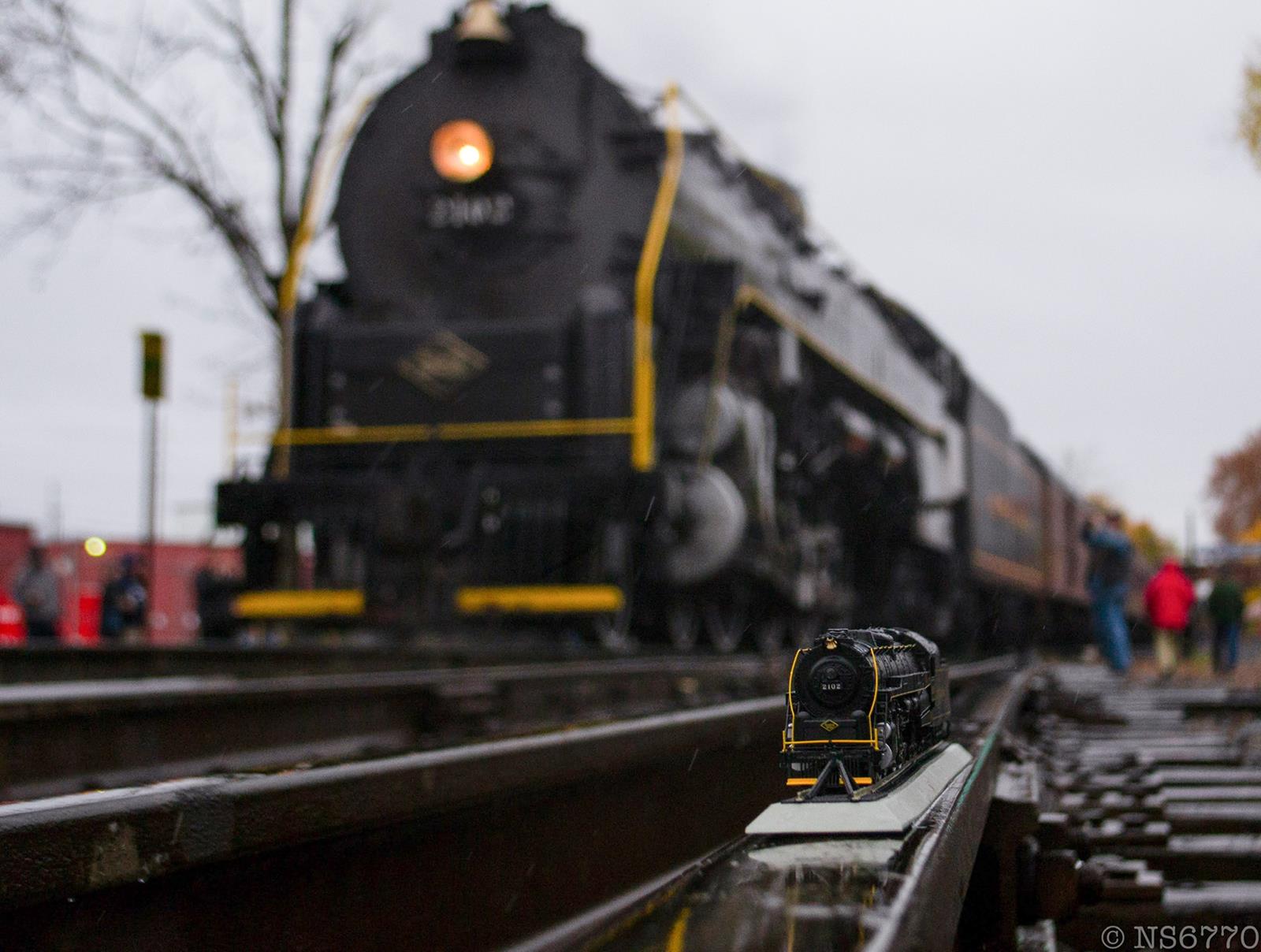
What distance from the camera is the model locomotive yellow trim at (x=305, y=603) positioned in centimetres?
936

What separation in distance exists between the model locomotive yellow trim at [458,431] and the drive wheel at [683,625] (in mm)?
1424

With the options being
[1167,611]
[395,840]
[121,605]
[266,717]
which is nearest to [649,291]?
[266,717]

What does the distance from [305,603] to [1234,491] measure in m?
64.7

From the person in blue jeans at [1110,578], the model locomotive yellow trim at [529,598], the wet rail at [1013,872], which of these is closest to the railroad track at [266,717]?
the wet rail at [1013,872]

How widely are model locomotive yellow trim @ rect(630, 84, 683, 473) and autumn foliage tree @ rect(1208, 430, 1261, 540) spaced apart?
5137 cm

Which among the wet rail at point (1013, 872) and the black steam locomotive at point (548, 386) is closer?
the wet rail at point (1013, 872)

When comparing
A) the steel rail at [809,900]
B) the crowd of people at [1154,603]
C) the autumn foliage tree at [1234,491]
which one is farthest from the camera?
the autumn foliage tree at [1234,491]

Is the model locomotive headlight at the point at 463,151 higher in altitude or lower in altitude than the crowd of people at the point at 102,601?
higher

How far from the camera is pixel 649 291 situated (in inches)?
376

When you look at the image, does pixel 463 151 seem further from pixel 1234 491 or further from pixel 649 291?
pixel 1234 491

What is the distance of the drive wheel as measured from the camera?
10.2 meters

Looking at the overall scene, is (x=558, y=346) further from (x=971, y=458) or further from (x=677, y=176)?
(x=971, y=458)

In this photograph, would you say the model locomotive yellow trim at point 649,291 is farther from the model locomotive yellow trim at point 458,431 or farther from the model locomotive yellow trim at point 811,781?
the model locomotive yellow trim at point 811,781

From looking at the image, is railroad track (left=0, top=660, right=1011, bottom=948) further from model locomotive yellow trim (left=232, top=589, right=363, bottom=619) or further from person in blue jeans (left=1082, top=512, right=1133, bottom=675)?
person in blue jeans (left=1082, top=512, right=1133, bottom=675)
